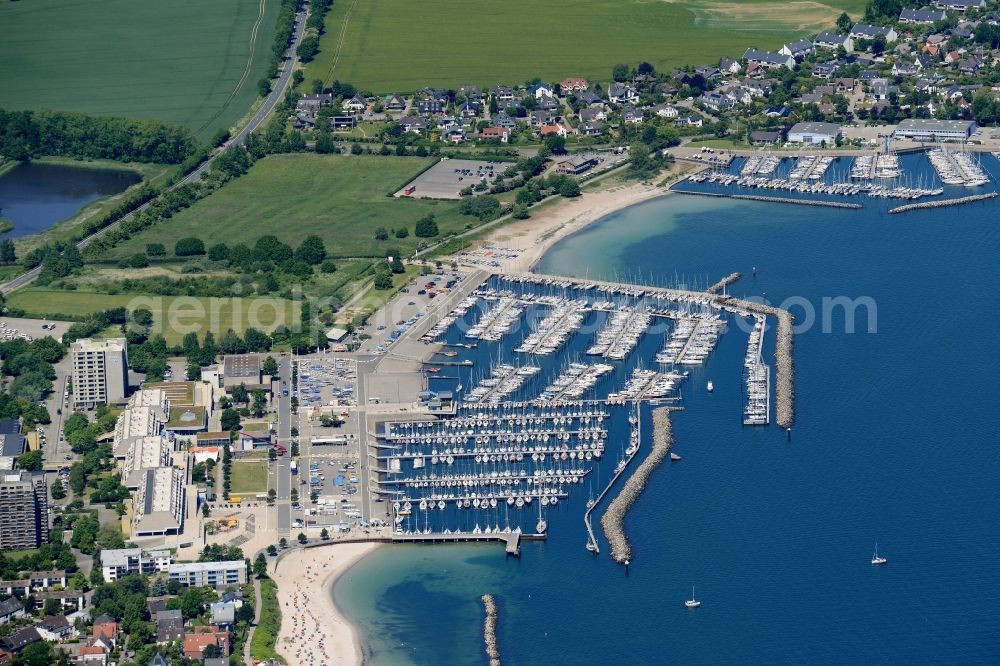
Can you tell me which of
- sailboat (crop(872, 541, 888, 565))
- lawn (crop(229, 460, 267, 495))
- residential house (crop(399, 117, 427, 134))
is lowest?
sailboat (crop(872, 541, 888, 565))

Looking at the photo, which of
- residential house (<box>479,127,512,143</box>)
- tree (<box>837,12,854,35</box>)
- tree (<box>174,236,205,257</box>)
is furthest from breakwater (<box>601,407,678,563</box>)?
tree (<box>837,12,854,35</box>)

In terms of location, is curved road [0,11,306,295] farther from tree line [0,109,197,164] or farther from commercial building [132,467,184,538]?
commercial building [132,467,184,538]

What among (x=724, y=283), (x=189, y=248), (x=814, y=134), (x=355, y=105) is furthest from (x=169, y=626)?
(x=355, y=105)

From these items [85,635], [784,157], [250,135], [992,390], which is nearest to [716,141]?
[784,157]

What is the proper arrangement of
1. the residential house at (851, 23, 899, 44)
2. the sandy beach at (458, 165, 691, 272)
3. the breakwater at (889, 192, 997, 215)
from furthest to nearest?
the residential house at (851, 23, 899, 44), the breakwater at (889, 192, 997, 215), the sandy beach at (458, 165, 691, 272)

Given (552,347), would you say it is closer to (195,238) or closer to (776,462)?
(776,462)

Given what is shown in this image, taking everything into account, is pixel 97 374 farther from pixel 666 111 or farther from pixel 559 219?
pixel 666 111

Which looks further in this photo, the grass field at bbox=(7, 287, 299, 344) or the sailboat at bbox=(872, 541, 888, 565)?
the grass field at bbox=(7, 287, 299, 344)
